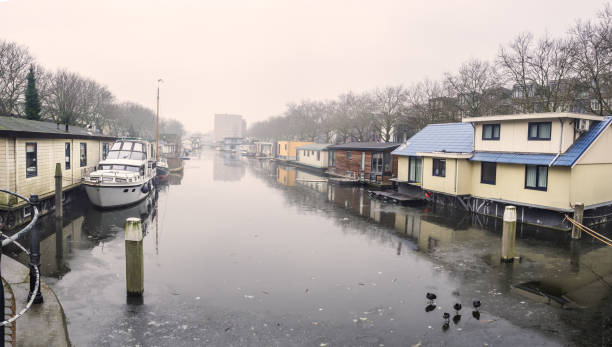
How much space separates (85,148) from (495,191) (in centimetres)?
2631

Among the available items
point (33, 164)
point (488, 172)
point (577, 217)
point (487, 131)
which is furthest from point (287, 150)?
point (577, 217)

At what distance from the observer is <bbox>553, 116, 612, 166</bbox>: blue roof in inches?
712

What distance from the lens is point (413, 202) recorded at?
26.4 m

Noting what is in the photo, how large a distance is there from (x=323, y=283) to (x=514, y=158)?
14270 millimetres

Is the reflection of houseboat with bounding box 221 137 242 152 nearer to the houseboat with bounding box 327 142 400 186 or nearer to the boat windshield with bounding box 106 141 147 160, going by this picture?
the houseboat with bounding box 327 142 400 186

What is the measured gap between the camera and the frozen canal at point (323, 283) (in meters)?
8.33

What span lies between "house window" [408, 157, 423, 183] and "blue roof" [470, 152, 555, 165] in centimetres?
616

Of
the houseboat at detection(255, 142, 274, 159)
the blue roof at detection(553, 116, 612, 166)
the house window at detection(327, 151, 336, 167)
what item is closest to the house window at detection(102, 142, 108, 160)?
the house window at detection(327, 151, 336, 167)

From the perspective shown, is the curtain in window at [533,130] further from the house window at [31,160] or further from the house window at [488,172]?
the house window at [31,160]

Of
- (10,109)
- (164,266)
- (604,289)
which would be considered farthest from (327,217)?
(10,109)

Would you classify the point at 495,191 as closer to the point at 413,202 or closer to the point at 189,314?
the point at 413,202

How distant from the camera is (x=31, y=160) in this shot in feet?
61.5

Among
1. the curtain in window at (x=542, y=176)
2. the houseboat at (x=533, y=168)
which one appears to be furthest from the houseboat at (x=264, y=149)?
the curtain in window at (x=542, y=176)

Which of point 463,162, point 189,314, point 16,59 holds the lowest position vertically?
point 189,314
